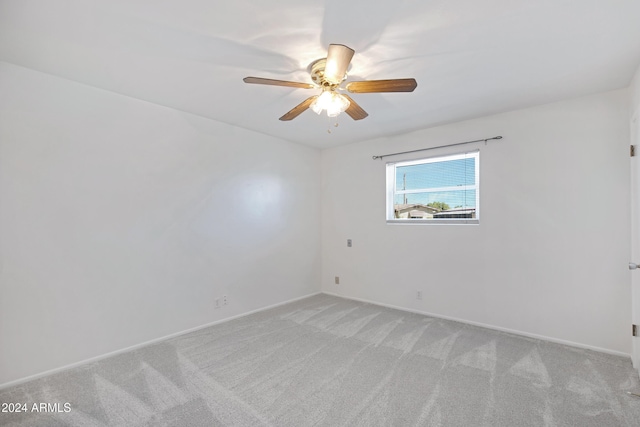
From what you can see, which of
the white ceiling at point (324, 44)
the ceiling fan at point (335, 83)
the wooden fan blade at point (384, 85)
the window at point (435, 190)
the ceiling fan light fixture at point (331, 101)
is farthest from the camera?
the window at point (435, 190)

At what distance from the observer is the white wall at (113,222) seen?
7.29 feet

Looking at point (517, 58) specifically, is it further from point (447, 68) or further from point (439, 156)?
point (439, 156)

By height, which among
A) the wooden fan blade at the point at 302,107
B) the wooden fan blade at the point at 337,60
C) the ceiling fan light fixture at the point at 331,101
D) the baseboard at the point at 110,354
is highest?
the wooden fan blade at the point at 337,60

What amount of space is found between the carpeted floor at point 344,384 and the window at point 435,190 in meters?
1.40

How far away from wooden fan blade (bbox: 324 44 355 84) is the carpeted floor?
7.15ft

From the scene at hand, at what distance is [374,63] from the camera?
2.14 metres

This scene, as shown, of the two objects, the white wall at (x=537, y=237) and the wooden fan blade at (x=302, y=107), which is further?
the white wall at (x=537, y=237)

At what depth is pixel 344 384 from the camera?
2.18 meters

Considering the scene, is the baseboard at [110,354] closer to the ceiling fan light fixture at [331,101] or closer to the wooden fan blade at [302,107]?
the wooden fan blade at [302,107]

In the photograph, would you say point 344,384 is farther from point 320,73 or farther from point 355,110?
point 320,73

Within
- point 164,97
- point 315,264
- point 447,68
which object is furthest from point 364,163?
point 164,97

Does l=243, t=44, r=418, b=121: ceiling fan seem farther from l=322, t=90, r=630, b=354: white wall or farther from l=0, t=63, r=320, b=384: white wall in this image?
l=322, t=90, r=630, b=354: white wall

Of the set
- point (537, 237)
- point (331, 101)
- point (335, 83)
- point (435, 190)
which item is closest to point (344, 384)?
point (331, 101)

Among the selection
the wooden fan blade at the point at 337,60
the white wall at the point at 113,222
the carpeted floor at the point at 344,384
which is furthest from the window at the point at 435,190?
the wooden fan blade at the point at 337,60
